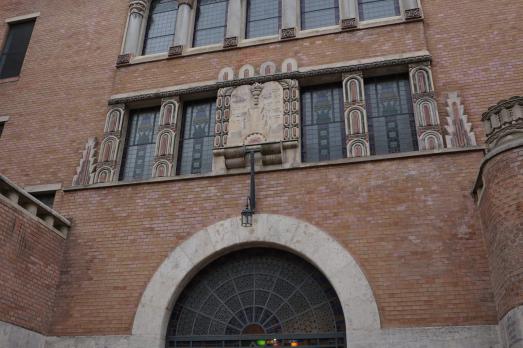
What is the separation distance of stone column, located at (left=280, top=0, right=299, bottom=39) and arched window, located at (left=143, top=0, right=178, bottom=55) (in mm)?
2714

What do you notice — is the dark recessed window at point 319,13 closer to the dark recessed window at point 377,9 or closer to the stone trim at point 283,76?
the dark recessed window at point 377,9

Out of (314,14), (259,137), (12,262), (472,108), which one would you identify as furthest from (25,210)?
(472,108)

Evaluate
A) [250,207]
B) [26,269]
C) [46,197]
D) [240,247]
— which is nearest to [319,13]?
[250,207]

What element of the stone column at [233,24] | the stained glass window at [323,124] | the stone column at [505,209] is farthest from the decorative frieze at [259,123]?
the stone column at [505,209]

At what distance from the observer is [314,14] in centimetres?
1220

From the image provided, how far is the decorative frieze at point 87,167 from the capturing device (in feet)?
36.7

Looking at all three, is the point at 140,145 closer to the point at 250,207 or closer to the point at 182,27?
the point at 182,27

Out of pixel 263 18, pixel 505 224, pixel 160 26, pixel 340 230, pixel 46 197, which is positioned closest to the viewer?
pixel 505 224

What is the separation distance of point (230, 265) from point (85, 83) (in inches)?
228

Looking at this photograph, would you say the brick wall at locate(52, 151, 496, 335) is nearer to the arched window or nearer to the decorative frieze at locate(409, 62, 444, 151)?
the decorative frieze at locate(409, 62, 444, 151)

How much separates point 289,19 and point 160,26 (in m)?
3.35

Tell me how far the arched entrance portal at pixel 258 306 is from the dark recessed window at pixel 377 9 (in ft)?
18.3

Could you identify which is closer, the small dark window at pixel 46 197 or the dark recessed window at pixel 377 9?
the small dark window at pixel 46 197

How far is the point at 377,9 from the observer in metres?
11.9
